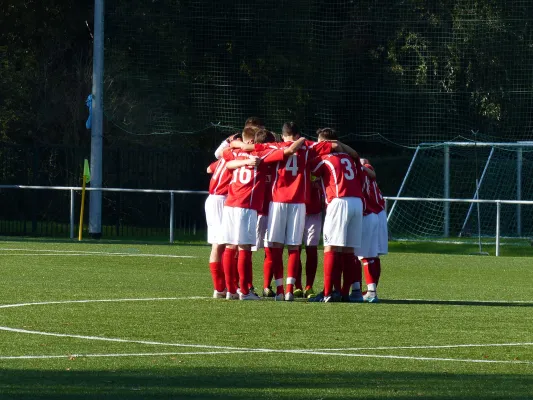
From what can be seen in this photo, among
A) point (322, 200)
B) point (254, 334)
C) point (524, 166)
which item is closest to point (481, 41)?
point (524, 166)

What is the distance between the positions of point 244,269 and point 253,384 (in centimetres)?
598

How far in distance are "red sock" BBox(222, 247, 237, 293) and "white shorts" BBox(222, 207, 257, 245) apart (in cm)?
13

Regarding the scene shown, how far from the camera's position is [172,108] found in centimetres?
3123

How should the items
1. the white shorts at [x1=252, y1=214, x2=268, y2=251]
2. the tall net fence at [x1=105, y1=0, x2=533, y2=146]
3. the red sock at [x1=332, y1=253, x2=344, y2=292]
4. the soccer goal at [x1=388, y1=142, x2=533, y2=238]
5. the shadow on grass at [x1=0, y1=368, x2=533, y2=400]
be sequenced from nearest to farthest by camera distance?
the shadow on grass at [x1=0, y1=368, x2=533, y2=400] → the red sock at [x1=332, y1=253, x2=344, y2=292] → the white shorts at [x1=252, y1=214, x2=268, y2=251] → the tall net fence at [x1=105, y1=0, x2=533, y2=146] → the soccer goal at [x1=388, y1=142, x2=533, y2=238]

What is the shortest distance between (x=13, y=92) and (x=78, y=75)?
2054 millimetres

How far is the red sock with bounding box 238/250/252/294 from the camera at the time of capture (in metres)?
14.1

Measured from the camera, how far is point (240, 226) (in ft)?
46.4

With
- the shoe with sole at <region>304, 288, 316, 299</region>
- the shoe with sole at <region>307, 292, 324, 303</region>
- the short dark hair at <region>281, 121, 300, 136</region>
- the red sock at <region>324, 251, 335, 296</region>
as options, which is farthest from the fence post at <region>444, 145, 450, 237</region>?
the short dark hair at <region>281, 121, 300, 136</region>

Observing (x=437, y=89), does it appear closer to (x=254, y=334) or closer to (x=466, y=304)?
(x=466, y=304)

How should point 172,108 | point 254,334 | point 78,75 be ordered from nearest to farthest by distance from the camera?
point 254,334 < point 172,108 < point 78,75

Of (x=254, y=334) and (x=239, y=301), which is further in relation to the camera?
(x=239, y=301)

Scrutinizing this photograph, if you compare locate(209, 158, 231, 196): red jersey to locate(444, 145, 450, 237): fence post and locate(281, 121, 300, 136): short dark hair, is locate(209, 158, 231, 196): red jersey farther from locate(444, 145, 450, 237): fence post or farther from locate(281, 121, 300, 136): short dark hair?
locate(444, 145, 450, 237): fence post

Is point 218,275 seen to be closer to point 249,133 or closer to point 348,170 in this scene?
Answer: point 249,133

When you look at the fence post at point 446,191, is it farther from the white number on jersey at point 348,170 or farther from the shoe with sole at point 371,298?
the white number on jersey at point 348,170
